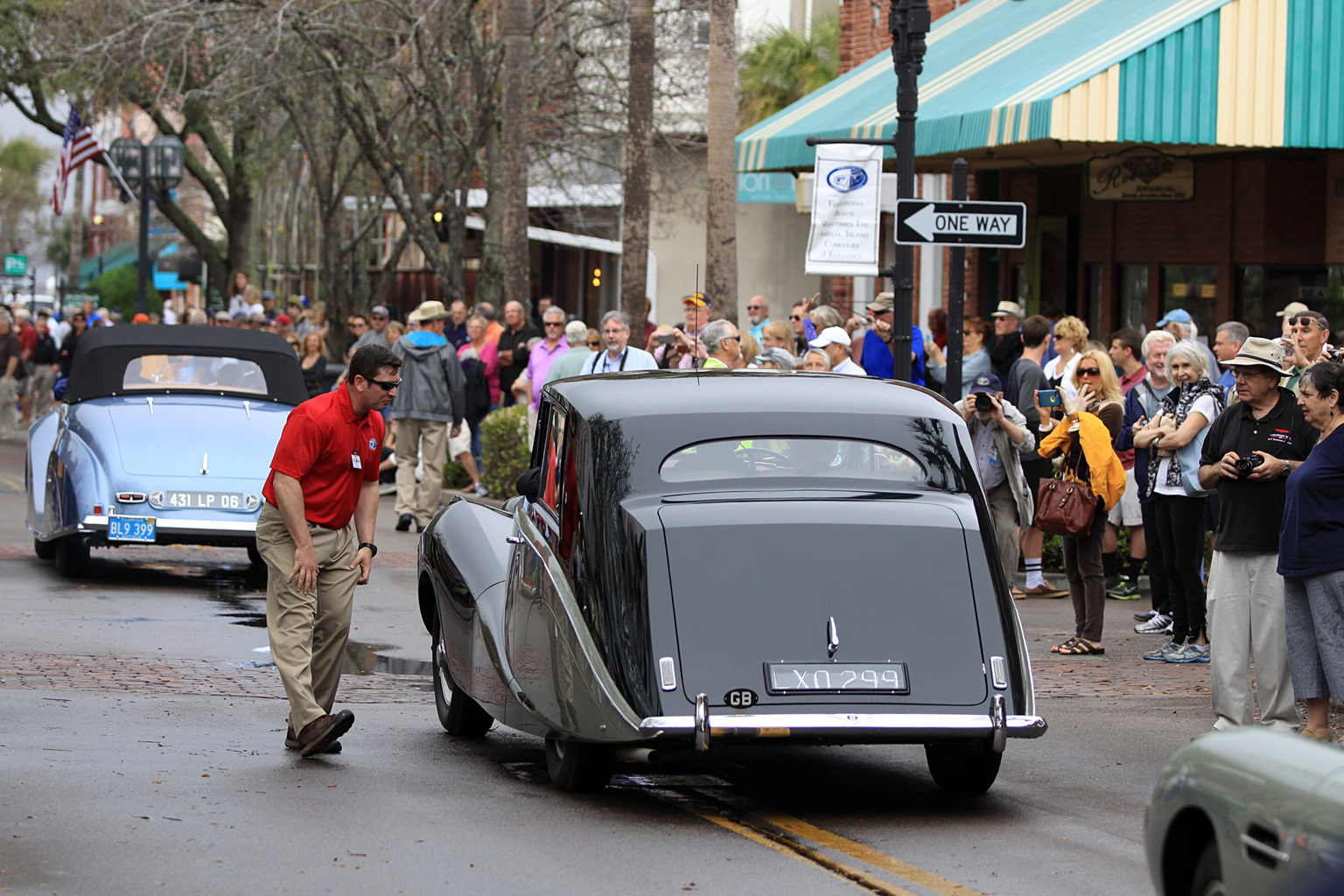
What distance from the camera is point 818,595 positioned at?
6668 millimetres

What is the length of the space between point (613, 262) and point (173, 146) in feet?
53.5

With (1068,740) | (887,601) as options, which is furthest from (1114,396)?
(887,601)

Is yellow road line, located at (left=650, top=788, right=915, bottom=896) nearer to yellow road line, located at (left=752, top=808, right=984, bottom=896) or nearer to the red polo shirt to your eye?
yellow road line, located at (left=752, top=808, right=984, bottom=896)

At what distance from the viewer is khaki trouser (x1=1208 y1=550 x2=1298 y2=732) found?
8297 millimetres

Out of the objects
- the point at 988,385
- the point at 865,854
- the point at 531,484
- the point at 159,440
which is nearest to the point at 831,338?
the point at 988,385

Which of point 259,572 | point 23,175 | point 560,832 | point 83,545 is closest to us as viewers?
point 560,832

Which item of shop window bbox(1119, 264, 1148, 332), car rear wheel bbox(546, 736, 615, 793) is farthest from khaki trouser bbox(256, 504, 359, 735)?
shop window bbox(1119, 264, 1148, 332)

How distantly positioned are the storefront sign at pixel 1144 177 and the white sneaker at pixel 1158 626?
26.7 ft

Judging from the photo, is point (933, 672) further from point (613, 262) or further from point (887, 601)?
point (613, 262)

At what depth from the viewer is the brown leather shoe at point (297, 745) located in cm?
773

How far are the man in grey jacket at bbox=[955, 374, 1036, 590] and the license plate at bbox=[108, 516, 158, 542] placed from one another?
5.71 metres

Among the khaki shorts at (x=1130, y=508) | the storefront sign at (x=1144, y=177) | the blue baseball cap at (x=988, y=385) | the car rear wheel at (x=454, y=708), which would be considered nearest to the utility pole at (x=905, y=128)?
the blue baseball cap at (x=988, y=385)

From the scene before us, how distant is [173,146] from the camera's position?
31359 mm

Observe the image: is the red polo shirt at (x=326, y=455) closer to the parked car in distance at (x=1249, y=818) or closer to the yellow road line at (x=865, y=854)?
the yellow road line at (x=865, y=854)
